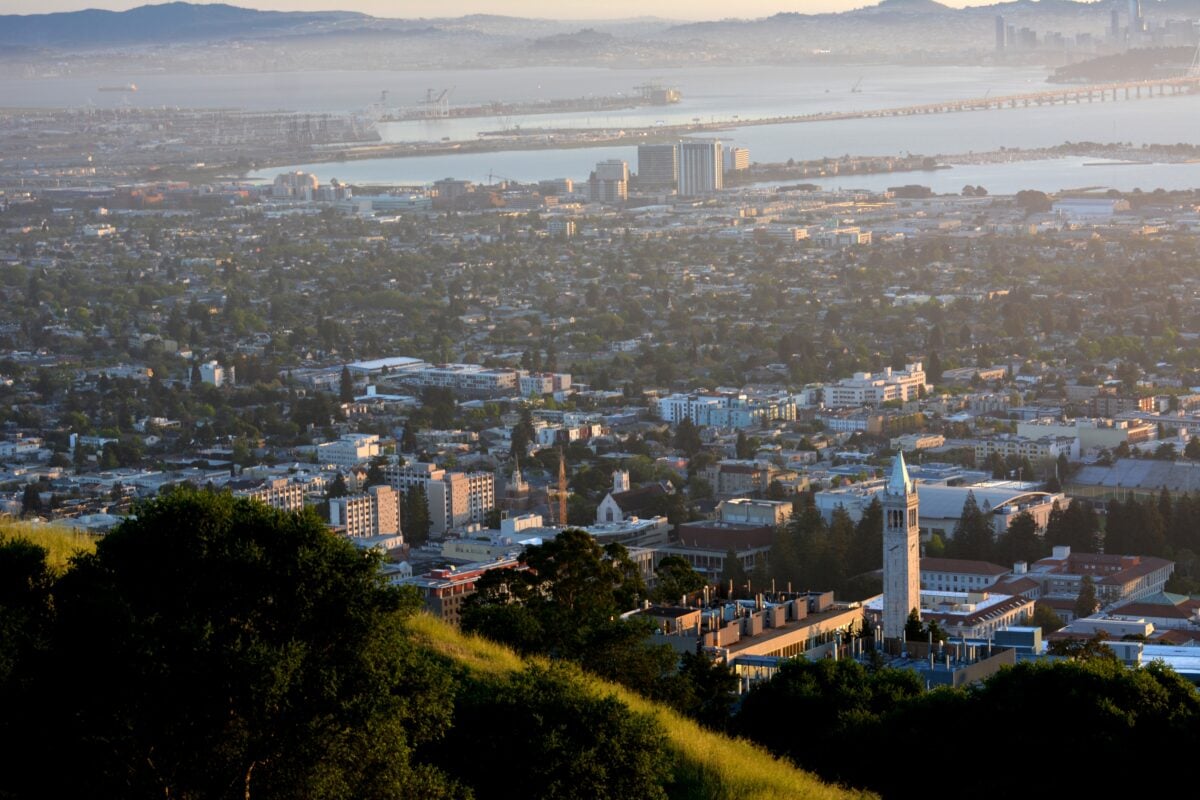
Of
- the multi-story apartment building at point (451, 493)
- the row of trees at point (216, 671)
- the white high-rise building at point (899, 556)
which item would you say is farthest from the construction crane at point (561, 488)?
the row of trees at point (216, 671)

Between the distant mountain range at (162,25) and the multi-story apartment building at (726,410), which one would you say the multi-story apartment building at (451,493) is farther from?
the distant mountain range at (162,25)

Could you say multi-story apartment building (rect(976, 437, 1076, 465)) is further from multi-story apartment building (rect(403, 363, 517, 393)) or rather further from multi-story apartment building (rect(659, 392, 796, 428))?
multi-story apartment building (rect(403, 363, 517, 393))

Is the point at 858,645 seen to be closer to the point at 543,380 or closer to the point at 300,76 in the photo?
the point at 543,380

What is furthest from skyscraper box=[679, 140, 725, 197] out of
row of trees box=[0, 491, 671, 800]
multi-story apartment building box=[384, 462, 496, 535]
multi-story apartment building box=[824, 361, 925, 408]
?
row of trees box=[0, 491, 671, 800]

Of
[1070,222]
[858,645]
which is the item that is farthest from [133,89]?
[858,645]

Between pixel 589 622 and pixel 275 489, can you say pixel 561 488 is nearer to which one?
pixel 275 489
